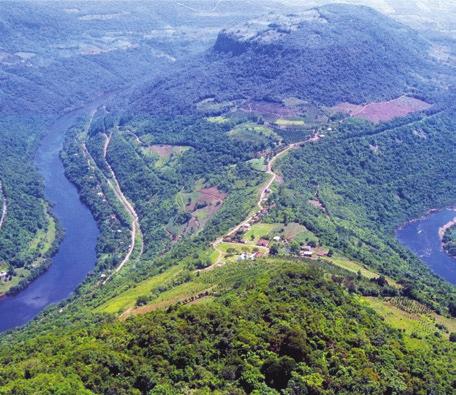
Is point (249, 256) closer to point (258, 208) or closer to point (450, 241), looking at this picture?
point (258, 208)

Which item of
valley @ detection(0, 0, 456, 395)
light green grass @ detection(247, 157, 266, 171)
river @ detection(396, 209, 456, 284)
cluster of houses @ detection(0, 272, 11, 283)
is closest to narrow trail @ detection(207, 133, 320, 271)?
valley @ detection(0, 0, 456, 395)

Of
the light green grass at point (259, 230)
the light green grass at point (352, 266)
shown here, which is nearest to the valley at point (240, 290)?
the light green grass at point (352, 266)

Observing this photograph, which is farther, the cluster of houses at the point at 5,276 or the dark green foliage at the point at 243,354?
the cluster of houses at the point at 5,276

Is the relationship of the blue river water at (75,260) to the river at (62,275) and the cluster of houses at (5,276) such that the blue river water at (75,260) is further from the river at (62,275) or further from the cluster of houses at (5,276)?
the cluster of houses at (5,276)

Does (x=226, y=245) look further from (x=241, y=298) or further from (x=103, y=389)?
(x=103, y=389)

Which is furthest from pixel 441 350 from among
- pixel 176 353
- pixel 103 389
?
pixel 103 389

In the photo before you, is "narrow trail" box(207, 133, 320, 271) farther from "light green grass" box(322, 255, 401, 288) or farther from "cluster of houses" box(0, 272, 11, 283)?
"cluster of houses" box(0, 272, 11, 283)

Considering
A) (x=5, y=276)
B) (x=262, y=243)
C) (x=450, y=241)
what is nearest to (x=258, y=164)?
(x=450, y=241)
